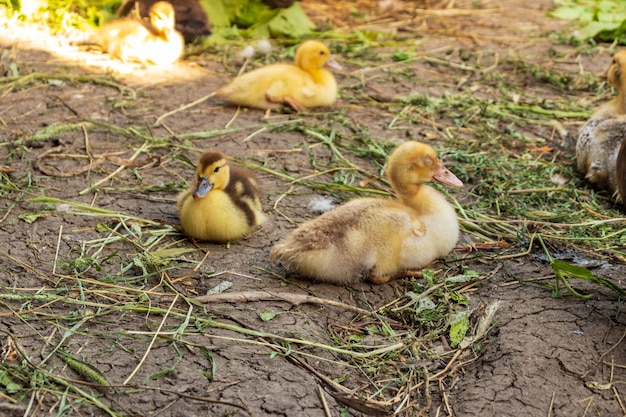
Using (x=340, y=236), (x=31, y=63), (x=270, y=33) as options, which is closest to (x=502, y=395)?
(x=340, y=236)

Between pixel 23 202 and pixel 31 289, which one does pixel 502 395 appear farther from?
pixel 23 202

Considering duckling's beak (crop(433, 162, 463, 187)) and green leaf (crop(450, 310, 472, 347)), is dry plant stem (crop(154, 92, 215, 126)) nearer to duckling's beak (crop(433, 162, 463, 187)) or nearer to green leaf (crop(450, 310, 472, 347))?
duckling's beak (crop(433, 162, 463, 187))

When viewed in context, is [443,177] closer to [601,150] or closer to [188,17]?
[601,150]

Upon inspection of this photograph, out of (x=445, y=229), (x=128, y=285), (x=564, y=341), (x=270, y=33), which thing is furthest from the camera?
(x=270, y=33)

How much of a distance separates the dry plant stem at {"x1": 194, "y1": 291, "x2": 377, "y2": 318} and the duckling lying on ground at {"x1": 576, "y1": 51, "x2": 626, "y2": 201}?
2.47 m

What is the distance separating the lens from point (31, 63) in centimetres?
738

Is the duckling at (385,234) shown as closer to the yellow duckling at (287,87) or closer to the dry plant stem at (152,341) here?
the dry plant stem at (152,341)

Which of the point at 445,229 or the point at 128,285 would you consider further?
the point at 445,229

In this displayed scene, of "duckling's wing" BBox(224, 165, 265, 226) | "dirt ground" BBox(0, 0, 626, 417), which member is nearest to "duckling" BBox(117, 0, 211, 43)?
"dirt ground" BBox(0, 0, 626, 417)

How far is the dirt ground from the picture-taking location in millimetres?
3314

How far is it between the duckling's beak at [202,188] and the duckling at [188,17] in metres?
4.29

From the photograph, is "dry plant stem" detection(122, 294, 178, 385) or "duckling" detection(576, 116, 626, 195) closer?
"dry plant stem" detection(122, 294, 178, 385)

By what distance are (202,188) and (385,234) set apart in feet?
3.37

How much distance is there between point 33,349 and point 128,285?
0.73 metres
